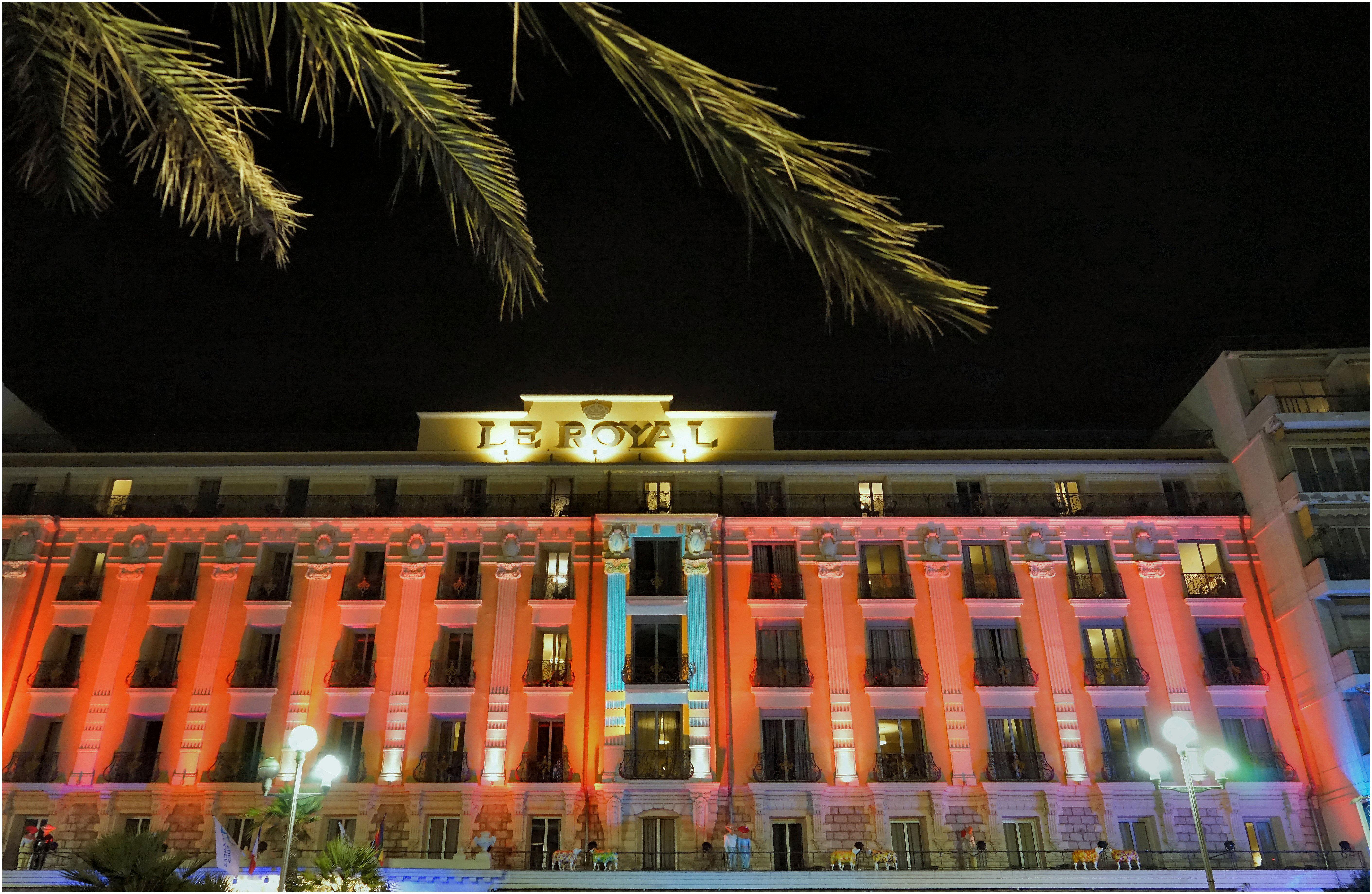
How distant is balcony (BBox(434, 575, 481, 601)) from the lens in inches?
1297

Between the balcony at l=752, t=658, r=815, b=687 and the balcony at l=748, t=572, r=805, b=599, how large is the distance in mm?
2078

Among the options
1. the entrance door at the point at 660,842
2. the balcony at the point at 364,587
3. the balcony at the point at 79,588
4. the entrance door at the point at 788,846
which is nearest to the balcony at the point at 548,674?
the entrance door at the point at 660,842

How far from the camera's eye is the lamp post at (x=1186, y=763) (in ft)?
57.8

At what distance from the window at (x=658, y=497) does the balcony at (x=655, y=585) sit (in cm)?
226

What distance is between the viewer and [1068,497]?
115 feet

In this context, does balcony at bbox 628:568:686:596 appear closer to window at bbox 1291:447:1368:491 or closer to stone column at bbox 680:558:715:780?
stone column at bbox 680:558:715:780

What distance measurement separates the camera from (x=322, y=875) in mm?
19859

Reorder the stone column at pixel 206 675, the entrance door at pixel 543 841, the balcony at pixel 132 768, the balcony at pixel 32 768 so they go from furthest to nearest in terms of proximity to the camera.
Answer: the stone column at pixel 206 675, the balcony at pixel 132 768, the balcony at pixel 32 768, the entrance door at pixel 543 841

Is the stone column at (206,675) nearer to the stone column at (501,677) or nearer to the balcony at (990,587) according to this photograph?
the stone column at (501,677)

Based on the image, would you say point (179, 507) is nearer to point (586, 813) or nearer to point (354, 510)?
point (354, 510)

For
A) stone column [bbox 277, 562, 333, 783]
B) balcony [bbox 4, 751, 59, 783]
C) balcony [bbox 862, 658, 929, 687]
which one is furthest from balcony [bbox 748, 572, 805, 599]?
balcony [bbox 4, 751, 59, 783]

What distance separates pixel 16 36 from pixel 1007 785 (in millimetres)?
31254

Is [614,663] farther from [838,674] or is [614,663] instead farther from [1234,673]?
[1234,673]

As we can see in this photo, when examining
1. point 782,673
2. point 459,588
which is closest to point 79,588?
point 459,588
